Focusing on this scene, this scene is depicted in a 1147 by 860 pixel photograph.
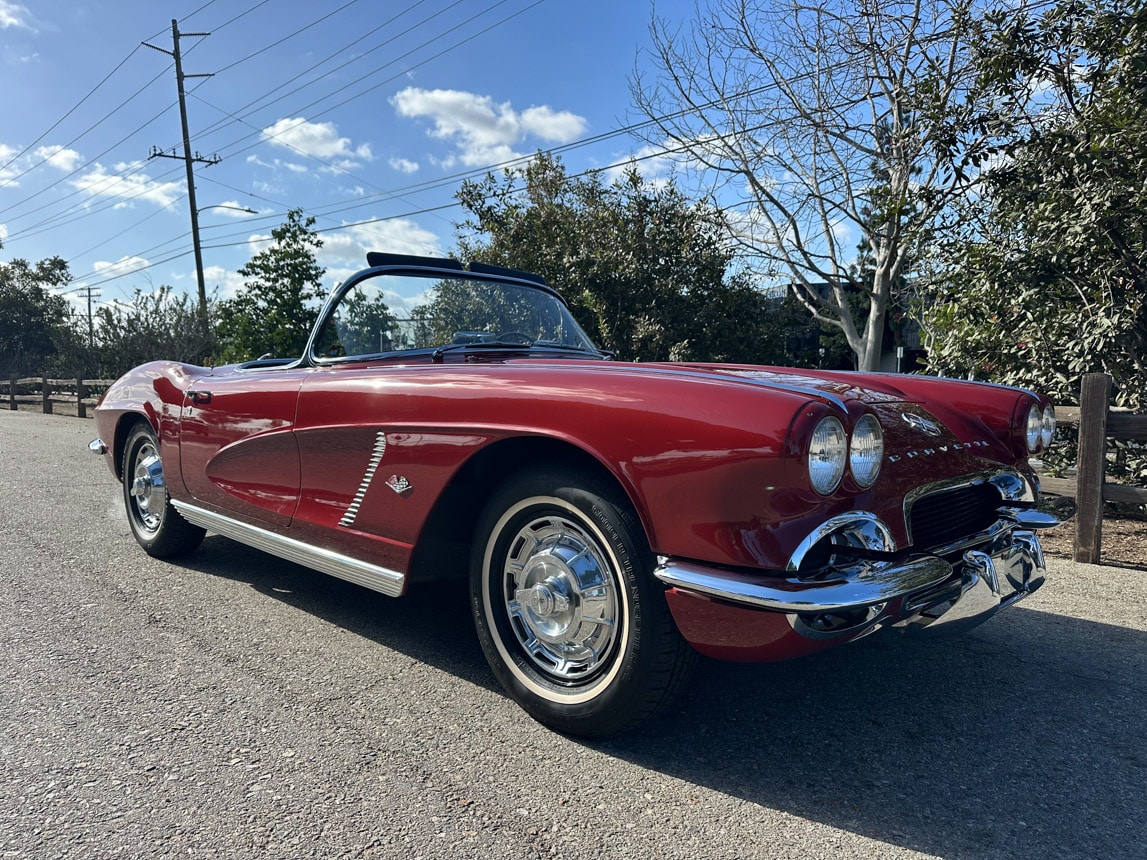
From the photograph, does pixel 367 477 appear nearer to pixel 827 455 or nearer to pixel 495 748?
pixel 495 748

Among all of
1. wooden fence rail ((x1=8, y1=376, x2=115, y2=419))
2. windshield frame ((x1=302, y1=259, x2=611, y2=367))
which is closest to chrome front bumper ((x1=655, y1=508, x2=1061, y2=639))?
windshield frame ((x1=302, y1=259, x2=611, y2=367))

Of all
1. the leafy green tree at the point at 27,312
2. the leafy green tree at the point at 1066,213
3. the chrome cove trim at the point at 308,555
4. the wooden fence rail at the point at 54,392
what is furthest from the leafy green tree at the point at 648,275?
the leafy green tree at the point at 27,312

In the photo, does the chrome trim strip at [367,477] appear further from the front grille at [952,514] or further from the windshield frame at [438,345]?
the front grille at [952,514]

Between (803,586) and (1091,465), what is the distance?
3603mm

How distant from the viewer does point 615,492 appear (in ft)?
7.09

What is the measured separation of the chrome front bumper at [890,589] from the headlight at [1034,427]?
0.63 m

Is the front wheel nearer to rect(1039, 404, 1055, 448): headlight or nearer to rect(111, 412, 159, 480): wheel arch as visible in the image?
rect(1039, 404, 1055, 448): headlight

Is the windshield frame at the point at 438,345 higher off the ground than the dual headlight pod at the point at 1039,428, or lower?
higher

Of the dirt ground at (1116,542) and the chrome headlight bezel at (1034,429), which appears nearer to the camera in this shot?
the chrome headlight bezel at (1034,429)

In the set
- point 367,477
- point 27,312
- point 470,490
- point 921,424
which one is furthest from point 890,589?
point 27,312

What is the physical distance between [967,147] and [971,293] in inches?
45.9

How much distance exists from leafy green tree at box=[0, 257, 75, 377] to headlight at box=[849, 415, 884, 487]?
43649 mm

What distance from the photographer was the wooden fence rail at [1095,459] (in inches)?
177

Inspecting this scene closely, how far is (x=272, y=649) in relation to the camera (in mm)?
2955
